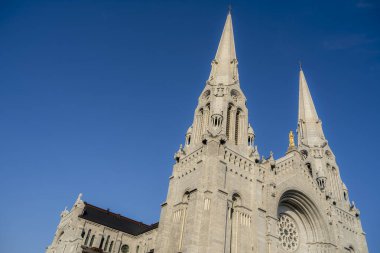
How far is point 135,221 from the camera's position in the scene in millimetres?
54875

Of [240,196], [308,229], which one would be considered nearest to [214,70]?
[240,196]

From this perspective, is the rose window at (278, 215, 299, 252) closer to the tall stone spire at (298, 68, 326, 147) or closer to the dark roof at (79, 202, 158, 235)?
the tall stone spire at (298, 68, 326, 147)

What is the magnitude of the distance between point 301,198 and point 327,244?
5586 mm

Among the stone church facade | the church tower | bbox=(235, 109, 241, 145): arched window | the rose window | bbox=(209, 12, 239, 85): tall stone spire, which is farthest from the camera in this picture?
bbox=(209, 12, 239, 85): tall stone spire

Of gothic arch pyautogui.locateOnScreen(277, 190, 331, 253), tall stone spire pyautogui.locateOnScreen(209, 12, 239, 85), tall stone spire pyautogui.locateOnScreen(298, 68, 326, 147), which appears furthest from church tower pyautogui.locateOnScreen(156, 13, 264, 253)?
→ tall stone spire pyautogui.locateOnScreen(298, 68, 326, 147)

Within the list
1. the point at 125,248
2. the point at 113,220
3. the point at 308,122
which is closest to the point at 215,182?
the point at 125,248

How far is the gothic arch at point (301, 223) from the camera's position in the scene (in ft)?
119

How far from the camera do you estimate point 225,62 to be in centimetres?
4222

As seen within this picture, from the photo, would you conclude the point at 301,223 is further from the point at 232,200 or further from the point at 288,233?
the point at 232,200

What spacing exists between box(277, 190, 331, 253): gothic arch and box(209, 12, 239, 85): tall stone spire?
1483cm

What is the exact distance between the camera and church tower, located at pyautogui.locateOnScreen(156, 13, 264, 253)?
1061 inches

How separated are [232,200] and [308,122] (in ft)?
86.1

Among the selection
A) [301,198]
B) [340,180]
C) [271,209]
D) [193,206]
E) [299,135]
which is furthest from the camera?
[299,135]

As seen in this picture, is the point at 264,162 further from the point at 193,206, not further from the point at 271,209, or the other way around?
the point at 193,206
